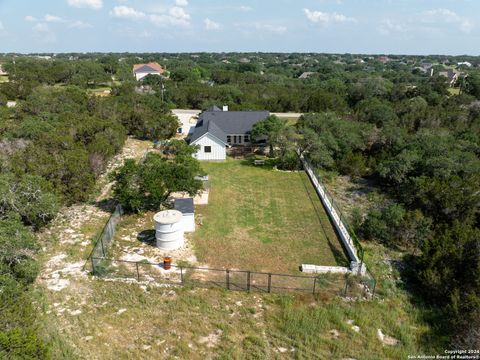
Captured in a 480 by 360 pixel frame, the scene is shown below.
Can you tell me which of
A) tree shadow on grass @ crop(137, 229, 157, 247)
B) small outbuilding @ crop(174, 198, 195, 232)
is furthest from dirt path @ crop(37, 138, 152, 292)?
small outbuilding @ crop(174, 198, 195, 232)

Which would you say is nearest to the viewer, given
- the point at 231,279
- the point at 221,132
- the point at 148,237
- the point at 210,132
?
the point at 231,279

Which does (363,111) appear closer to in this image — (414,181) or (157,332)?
(414,181)

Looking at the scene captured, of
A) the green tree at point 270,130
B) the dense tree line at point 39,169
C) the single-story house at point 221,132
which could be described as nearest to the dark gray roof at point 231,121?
the single-story house at point 221,132

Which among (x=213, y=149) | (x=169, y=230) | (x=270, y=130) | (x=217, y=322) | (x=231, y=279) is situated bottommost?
(x=217, y=322)

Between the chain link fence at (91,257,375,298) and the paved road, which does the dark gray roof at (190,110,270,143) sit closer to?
the paved road

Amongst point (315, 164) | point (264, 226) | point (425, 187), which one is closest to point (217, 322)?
point (264, 226)

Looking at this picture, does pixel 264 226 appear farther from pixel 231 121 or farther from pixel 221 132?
pixel 231 121
